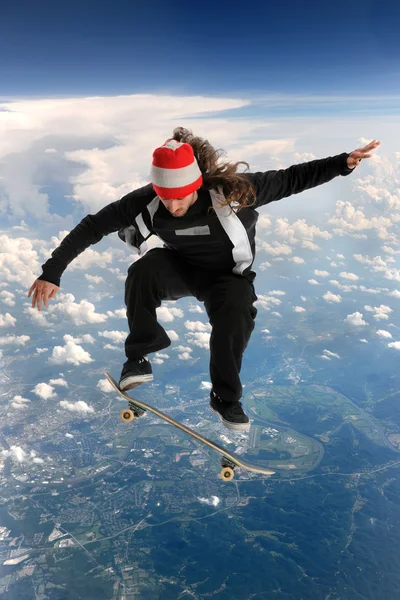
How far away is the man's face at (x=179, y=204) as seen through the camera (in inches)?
133

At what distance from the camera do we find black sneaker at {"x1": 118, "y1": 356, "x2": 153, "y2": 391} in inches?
150

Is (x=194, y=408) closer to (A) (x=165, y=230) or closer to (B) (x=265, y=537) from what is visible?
(B) (x=265, y=537)

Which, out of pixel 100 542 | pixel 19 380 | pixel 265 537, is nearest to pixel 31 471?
pixel 100 542

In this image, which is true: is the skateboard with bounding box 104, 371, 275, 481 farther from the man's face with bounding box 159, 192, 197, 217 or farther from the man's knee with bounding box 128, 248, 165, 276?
the man's face with bounding box 159, 192, 197, 217

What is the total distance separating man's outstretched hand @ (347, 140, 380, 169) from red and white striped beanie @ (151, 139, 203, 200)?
3.67 ft

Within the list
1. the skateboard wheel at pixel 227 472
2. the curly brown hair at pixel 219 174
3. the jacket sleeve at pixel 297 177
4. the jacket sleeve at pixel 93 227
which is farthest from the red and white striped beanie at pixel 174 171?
the skateboard wheel at pixel 227 472

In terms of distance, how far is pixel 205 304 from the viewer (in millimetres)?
3748

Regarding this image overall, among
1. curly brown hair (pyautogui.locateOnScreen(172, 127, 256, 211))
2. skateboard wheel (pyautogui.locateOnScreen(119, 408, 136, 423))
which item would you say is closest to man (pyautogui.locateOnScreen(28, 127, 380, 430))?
curly brown hair (pyautogui.locateOnScreen(172, 127, 256, 211))

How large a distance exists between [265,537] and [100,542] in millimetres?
19509

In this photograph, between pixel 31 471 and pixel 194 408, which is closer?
pixel 31 471

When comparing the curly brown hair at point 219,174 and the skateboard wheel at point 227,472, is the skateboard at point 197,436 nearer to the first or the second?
the skateboard wheel at point 227,472

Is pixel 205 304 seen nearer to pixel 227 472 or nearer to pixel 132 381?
pixel 132 381

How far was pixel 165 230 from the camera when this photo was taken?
3572mm

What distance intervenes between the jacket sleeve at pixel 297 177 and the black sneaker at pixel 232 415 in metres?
1.54
